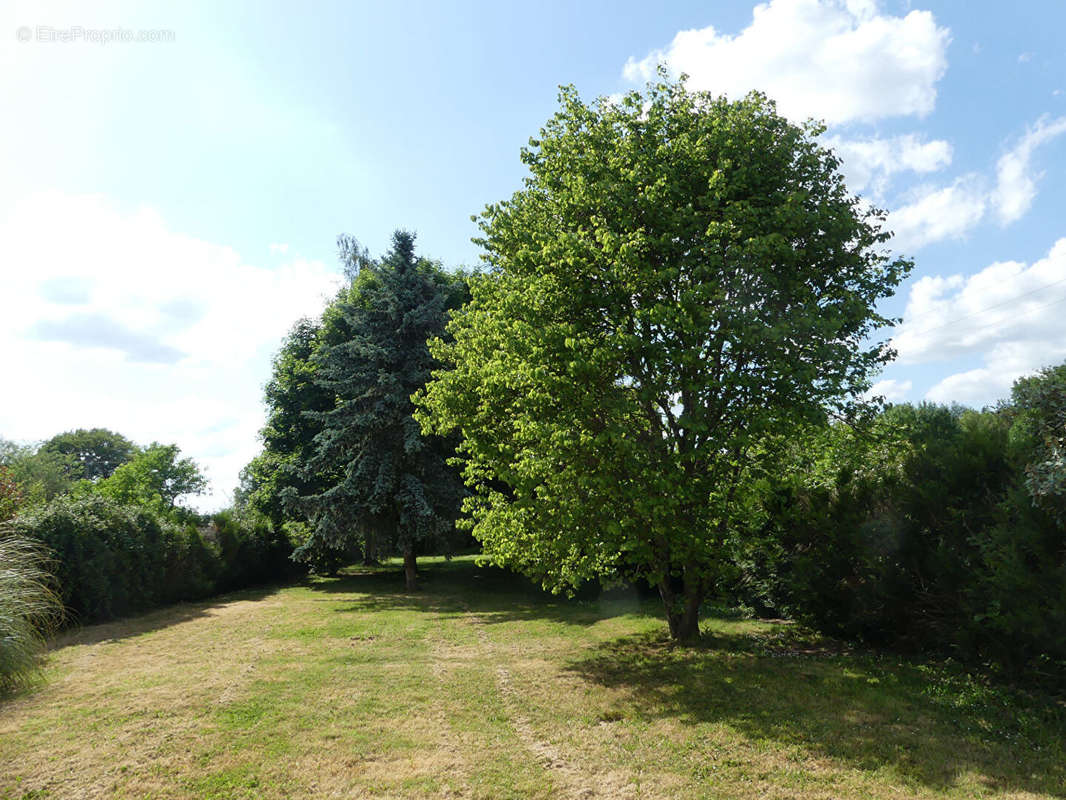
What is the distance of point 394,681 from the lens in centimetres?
1054

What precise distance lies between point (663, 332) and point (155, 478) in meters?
52.1

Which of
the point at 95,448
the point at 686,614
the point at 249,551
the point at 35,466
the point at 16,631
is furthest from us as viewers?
the point at 95,448

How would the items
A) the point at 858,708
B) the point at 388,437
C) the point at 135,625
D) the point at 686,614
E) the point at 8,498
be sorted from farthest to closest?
the point at 388,437 < the point at 8,498 < the point at 135,625 < the point at 686,614 < the point at 858,708

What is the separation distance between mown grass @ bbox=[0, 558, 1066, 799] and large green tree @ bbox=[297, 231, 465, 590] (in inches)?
387

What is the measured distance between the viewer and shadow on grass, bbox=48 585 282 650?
14516mm

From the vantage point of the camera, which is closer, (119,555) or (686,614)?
(686,614)

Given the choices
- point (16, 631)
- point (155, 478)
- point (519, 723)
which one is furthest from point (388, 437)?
point (155, 478)

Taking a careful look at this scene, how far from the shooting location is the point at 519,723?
8422mm

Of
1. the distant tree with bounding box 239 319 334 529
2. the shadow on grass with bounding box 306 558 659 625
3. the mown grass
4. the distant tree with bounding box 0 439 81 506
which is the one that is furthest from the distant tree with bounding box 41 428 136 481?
the mown grass

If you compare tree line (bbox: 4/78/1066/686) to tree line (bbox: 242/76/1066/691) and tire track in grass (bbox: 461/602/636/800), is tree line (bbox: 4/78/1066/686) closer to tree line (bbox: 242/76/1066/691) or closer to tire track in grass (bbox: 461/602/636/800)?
tree line (bbox: 242/76/1066/691)

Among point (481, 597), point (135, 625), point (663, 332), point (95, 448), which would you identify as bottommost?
point (481, 597)

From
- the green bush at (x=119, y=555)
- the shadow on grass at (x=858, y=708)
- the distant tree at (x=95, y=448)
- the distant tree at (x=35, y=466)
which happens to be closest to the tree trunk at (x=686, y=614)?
the shadow on grass at (x=858, y=708)

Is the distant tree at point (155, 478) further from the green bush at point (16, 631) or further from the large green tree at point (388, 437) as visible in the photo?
the green bush at point (16, 631)

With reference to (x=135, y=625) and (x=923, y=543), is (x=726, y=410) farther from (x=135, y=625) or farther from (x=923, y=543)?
(x=135, y=625)
